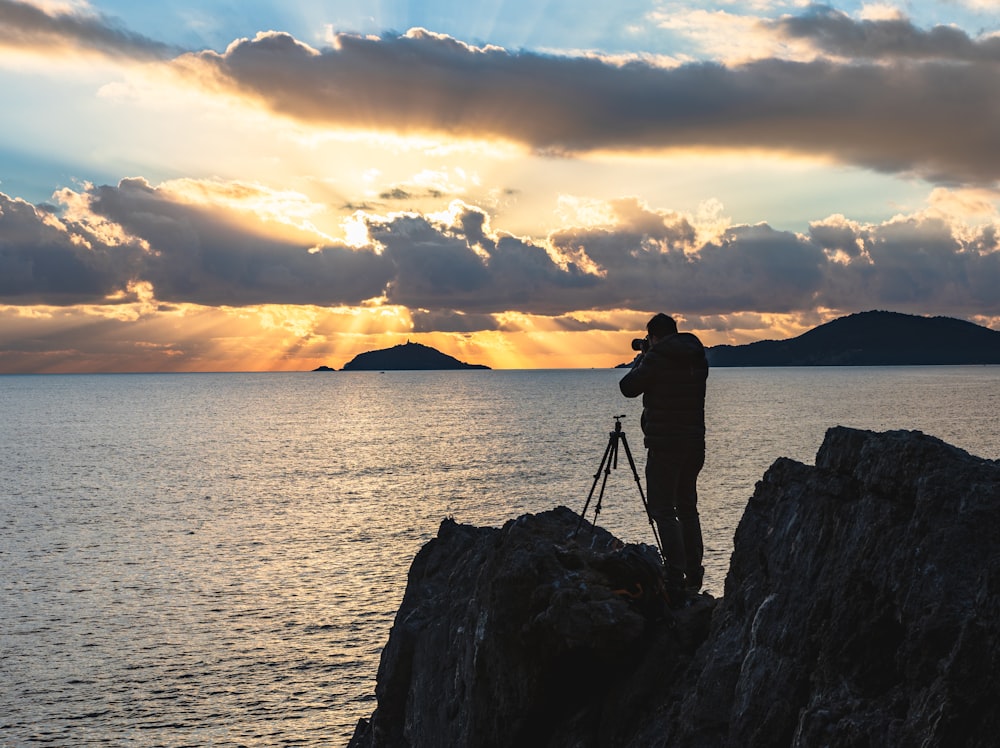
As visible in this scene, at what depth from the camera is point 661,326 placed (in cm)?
1256

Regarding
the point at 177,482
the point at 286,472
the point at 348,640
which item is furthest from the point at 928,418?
the point at 348,640

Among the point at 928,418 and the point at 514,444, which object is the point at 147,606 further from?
the point at 928,418

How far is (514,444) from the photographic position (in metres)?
Result: 124

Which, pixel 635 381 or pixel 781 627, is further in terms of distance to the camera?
pixel 635 381

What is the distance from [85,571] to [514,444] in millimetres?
75416

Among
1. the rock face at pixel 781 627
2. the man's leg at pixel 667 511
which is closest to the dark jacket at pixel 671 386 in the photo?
the man's leg at pixel 667 511

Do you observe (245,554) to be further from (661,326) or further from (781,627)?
(781,627)

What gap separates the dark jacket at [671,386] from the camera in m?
12.2

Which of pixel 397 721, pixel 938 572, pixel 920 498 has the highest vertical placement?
pixel 920 498

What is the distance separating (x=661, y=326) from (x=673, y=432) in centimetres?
161

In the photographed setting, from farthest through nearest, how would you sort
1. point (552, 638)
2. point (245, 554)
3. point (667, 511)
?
point (245, 554)
point (667, 511)
point (552, 638)

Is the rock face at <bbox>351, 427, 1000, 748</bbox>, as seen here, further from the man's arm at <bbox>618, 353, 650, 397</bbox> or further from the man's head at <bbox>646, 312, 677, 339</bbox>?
the man's head at <bbox>646, 312, 677, 339</bbox>

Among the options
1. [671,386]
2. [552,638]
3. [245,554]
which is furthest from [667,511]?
[245,554]

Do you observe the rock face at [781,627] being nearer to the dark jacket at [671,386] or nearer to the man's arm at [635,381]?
the dark jacket at [671,386]
